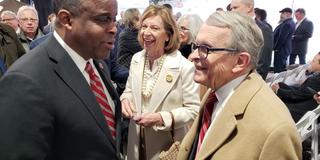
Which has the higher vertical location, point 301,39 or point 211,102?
point 211,102

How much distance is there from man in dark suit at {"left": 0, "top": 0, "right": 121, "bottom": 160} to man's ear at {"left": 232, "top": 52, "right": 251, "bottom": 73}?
1.62 feet

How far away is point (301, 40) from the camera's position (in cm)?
995

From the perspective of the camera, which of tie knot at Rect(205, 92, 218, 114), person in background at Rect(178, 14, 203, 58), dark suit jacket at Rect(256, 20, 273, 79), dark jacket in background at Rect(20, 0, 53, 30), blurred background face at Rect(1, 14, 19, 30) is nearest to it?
tie knot at Rect(205, 92, 218, 114)

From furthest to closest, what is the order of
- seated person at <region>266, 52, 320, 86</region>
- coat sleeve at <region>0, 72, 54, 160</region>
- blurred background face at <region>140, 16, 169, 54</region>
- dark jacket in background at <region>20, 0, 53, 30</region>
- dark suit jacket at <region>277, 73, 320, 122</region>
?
dark jacket in background at <region>20, 0, 53, 30</region> → seated person at <region>266, 52, 320, 86</region> → dark suit jacket at <region>277, 73, 320, 122</region> → blurred background face at <region>140, 16, 169, 54</region> → coat sleeve at <region>0, 72, 54, 160</region>

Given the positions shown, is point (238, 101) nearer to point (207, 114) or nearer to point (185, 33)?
point (207, 114)

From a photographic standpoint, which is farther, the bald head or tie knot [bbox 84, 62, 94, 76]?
the bald head

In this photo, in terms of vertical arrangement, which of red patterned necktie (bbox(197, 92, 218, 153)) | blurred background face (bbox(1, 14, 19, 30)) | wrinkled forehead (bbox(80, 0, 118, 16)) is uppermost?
wrinkled forehead (bbox(80, 0, 118, 16))

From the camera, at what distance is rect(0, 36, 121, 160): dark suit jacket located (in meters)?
1.12

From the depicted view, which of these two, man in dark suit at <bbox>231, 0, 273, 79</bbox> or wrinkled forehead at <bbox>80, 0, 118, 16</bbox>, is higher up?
wrinkled forehead at <bbox>80, 0, 118, 16</bbox>

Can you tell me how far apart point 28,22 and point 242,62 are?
3.76 m

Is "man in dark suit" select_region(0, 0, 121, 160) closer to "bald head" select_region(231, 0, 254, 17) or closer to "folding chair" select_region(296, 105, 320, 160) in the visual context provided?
"folding chair" select_region(296, 105, 320, 160)

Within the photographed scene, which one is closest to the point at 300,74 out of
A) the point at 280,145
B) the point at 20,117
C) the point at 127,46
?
the point at 127,46

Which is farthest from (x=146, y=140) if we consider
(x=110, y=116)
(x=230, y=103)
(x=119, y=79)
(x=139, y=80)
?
(x=230, y=103)

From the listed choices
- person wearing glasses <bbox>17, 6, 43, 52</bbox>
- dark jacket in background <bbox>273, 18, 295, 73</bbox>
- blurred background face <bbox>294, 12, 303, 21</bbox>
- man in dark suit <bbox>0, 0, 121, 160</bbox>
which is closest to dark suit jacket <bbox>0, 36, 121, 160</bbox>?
man in dark suit <bbox>0, 0, 121, 160</bbox>
